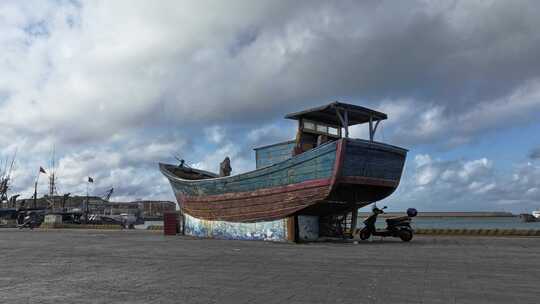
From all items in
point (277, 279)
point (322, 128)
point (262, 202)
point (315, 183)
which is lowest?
point (277, 279)

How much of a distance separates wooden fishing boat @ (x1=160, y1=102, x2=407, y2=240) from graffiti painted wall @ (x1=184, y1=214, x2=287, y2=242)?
0.94 ft

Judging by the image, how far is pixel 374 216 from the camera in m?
19.4

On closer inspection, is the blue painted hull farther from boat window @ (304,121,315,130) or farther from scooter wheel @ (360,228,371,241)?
boat window @ (304,121,315,130)

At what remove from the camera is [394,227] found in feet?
63.2

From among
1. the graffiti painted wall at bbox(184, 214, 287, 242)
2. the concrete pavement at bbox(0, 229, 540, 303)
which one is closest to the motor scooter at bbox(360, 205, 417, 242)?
the graffiti painted wall at bbox(184, 214, 287, 242)

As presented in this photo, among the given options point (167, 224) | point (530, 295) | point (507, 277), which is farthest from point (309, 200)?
point (167, 224)

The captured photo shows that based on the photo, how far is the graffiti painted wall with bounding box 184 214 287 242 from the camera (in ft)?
63.1

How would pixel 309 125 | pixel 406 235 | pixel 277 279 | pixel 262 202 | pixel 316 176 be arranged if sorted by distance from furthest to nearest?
pixel 309 125, pixel 262 202, pixel 406 235, pixel 316 176, pixel 277 279

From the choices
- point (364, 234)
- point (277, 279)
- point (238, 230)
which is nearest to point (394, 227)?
point (364, 234)

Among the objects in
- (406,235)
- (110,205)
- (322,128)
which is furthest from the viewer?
(110,205)

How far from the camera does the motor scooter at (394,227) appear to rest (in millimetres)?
19000

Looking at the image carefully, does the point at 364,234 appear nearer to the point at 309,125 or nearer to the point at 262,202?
the point at 262,202

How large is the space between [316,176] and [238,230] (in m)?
5.78

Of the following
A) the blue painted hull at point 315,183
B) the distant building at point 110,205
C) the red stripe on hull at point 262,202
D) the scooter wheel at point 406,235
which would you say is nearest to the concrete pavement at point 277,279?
the blue painted hull at point 315,183
